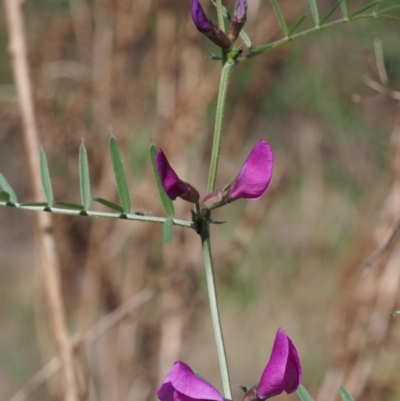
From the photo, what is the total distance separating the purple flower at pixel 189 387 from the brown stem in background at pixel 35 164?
0.83m

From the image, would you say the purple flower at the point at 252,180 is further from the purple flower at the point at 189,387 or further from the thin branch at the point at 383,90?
the thin branch at the point at 383,90

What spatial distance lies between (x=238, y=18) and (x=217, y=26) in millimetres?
18

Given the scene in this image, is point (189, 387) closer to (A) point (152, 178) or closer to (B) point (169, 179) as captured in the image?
(B) point (169, 179)

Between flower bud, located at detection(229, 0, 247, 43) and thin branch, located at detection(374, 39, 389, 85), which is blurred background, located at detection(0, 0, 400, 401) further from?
flower bud, located at detection(229, 0, 247, 43)

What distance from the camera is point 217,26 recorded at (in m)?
0.53

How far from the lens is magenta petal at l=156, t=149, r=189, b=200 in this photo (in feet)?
1.62

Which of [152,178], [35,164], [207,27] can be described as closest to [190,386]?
[207,27]

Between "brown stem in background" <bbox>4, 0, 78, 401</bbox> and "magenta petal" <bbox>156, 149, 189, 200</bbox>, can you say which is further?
"brown stem in background" <bbox>4, 0, 78, 401</bbox>

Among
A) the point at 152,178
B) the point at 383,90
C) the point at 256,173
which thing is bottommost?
the point at 256,173

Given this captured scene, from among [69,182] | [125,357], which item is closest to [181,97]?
[69,182]

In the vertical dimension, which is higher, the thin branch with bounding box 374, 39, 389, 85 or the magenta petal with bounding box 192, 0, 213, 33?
the thin branch with bounding box 374, 39, 389, 85

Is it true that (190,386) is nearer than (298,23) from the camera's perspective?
Yes

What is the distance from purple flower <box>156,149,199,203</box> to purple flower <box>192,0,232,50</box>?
0.10 m

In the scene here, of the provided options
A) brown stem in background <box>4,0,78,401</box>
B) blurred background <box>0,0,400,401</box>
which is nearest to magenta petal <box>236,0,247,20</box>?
brown stem in background <box>4,0,78,401</box>
